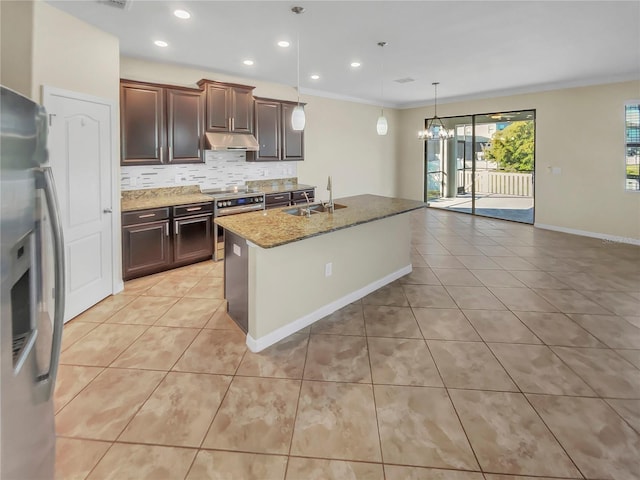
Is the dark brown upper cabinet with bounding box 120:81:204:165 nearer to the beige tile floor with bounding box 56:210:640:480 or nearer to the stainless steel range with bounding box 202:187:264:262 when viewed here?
the stainless steel range with bounding box 202:187:264:262

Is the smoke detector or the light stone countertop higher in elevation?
the smoke detector

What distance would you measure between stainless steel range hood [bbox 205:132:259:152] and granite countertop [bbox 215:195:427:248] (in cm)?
204

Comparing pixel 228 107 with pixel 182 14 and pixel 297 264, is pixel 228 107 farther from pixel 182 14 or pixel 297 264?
pixel 297 264

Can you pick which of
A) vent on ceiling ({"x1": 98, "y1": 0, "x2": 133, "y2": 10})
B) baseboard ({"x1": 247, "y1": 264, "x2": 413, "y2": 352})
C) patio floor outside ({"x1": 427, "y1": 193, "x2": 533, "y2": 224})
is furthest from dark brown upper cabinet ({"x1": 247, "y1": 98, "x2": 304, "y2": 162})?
patio floor outside ({"x1": 427, "y1": 193, "x2": 533, "y2": 224})

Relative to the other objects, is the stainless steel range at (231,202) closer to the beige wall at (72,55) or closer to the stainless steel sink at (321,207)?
the stainless steel sink at (321,207)

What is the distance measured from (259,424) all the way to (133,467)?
25.3 inches

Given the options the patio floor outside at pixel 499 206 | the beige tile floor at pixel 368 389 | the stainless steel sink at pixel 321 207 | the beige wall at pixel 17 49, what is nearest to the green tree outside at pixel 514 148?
the patio floor outside at pixel 499 206

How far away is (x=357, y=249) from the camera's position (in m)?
3.71

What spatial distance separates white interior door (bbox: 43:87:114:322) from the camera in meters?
3.09

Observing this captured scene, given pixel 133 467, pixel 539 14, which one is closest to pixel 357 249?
pixel 133 467

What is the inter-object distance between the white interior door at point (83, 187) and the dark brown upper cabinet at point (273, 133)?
240cm

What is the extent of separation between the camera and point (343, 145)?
26.0 ft

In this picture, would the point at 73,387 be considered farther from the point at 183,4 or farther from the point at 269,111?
the point at 269,111

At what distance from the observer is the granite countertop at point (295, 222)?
2.59 m
